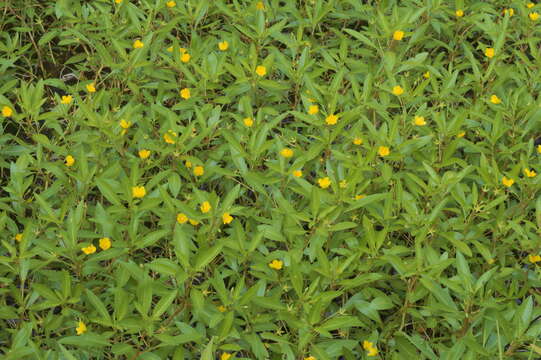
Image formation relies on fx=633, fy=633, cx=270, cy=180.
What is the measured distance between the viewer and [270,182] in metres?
2.21

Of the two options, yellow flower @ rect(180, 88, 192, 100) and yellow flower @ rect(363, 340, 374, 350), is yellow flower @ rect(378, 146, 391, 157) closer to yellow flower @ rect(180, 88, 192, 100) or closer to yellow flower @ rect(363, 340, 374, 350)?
yellow flower @ rect(363, 340, 374, 350)

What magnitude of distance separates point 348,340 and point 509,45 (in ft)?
5.79

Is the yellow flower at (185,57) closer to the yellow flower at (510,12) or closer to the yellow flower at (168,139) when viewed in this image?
the yellow flower at (168,139)

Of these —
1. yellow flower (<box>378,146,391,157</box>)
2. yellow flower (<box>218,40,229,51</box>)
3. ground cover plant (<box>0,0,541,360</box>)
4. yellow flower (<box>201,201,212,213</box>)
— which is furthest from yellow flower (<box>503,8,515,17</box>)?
yellow flower (<box>201,201,212,213</box>)

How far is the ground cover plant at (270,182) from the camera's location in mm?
1909

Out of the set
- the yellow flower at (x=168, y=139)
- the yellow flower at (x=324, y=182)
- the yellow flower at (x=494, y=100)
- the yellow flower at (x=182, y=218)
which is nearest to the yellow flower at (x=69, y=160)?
the yellow flower at (x=168, y=139)

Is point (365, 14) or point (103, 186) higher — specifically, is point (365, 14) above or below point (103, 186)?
above

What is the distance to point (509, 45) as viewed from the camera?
296 centimetres

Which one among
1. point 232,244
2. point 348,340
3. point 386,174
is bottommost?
point 348,340

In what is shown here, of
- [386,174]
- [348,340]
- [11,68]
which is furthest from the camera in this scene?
[11,68]

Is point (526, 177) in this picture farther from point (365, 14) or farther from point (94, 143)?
point (94, 143)

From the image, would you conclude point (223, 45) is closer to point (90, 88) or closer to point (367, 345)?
point (90, 88)

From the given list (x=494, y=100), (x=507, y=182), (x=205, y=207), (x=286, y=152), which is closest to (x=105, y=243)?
(x=205, y=207)

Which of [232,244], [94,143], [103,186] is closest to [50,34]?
[94,143]
